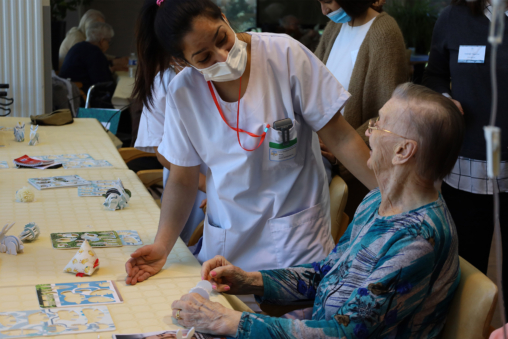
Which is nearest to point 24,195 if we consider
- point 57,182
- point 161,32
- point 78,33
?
point 57,182

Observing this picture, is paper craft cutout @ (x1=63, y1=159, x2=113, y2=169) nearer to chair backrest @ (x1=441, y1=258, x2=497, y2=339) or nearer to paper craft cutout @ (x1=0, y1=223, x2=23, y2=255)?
A: paper craft cutout @ (x1=0, y1=223, x2=23, y2=255)

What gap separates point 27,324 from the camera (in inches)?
42.8

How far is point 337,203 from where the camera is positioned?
1944mm

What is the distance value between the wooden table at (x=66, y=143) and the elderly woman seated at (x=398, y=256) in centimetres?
158

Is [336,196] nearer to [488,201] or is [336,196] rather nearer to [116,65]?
[488,201]

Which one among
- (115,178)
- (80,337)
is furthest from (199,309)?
(115,178)

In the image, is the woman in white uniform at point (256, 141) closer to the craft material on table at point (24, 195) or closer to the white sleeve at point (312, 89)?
the white sleeve at point (312, 89)

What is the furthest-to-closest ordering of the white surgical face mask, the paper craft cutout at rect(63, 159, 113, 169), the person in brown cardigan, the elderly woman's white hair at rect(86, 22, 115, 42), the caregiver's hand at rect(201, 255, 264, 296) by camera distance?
1. the elderly woman's white hair at rect(86, 22, 115, 42)
2. the paper craft cutout at rect(63, 159, 113, 169)
3. the person in brown cardigan
4. the white surgical face mask
5. the caregiver's hand at rect(201, 255, 264, 296)

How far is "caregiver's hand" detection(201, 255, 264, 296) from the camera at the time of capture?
133 cm

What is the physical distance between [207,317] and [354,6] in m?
1.69

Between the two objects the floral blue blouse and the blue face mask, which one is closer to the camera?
the floral blue blouse

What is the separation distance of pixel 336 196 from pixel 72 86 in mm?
4513

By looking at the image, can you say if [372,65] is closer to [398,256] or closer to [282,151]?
[282,151]

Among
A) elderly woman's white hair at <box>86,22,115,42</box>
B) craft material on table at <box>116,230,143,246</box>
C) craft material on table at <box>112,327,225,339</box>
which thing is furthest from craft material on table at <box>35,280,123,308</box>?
elderly woman's white hair at <box>86,22,115,42</box>
